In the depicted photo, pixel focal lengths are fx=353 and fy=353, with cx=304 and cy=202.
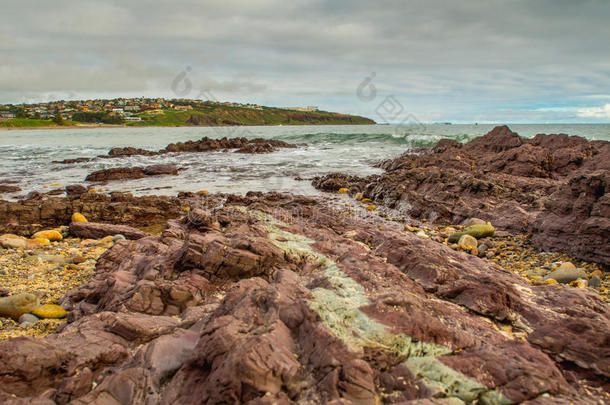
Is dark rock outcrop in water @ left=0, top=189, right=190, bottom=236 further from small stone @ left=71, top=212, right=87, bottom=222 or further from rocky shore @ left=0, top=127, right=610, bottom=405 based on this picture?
rocky shore @ left=0, top=127, right=610, bottom=405

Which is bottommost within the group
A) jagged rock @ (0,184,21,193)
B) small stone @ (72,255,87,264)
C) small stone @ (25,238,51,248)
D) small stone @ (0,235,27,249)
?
jagged rock @ (0,184,21,193)

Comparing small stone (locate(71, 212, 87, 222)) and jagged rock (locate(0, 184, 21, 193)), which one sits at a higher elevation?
small stone (locate(71, 212, 87, 222))

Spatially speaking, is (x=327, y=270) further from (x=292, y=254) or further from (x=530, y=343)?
(x=530, y=343)

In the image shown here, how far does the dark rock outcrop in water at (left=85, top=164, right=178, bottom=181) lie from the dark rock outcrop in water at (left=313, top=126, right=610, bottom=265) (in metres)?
12.1

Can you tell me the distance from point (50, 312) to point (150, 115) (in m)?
130

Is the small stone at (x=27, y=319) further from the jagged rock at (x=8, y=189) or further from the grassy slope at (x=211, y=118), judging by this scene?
the grassy slope at (x=211, y=118)

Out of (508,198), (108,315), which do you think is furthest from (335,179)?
(108,315)

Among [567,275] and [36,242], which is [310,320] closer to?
[567,275]

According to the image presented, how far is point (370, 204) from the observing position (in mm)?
15984

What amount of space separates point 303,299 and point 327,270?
1261mm

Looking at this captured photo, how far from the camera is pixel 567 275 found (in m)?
6.83

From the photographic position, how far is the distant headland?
102m

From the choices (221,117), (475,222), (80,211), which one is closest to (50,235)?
(80,211)

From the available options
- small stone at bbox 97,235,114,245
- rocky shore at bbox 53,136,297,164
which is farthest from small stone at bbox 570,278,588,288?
rocky shore at bbox 53,136,297,164
